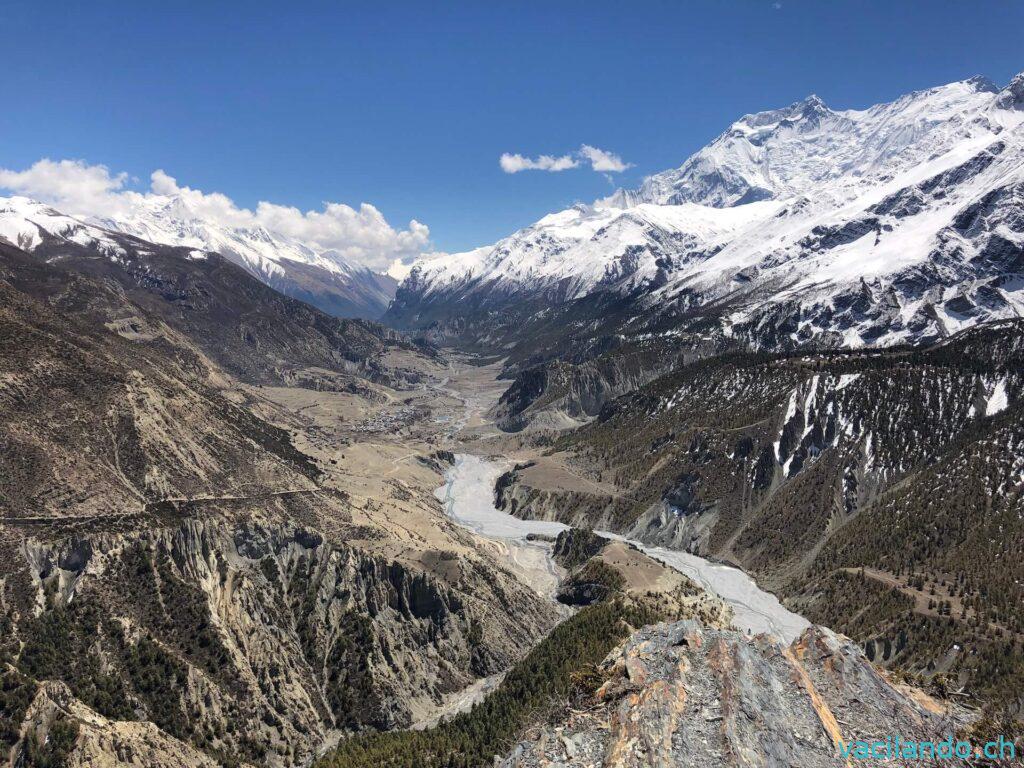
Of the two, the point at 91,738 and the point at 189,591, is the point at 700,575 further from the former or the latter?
the point at 91,738

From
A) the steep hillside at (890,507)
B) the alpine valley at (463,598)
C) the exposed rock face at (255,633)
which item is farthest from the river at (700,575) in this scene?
the exposed rock face at (255,633)

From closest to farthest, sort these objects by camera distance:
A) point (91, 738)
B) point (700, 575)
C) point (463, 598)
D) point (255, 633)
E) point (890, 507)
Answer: point (91, 738) < point (255, 633) < point (463, 598) < point (890, 507) < point (700, 575)

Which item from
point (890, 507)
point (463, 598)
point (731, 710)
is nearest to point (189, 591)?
point (463, 598)

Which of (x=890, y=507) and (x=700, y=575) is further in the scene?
(x=700, y=575)

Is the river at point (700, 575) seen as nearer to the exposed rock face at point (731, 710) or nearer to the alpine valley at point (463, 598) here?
the alpine valley at point (463, 598)

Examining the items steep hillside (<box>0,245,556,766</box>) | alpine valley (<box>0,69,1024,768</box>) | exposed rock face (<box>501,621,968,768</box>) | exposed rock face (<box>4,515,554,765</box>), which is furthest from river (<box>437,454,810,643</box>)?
exposed rock face (<box>501,621,968,768</box>)

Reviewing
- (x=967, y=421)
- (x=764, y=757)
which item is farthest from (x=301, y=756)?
(x=967, y=421)

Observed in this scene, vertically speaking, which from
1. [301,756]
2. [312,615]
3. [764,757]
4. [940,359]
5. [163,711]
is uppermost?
[940,359]

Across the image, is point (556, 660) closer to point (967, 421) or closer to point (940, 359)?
point (967, 421)

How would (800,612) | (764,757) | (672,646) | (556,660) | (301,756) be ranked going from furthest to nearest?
1. (800,612)
2. (556,660)
3. (301,756)
4. (672,646)
5. (764,757)
